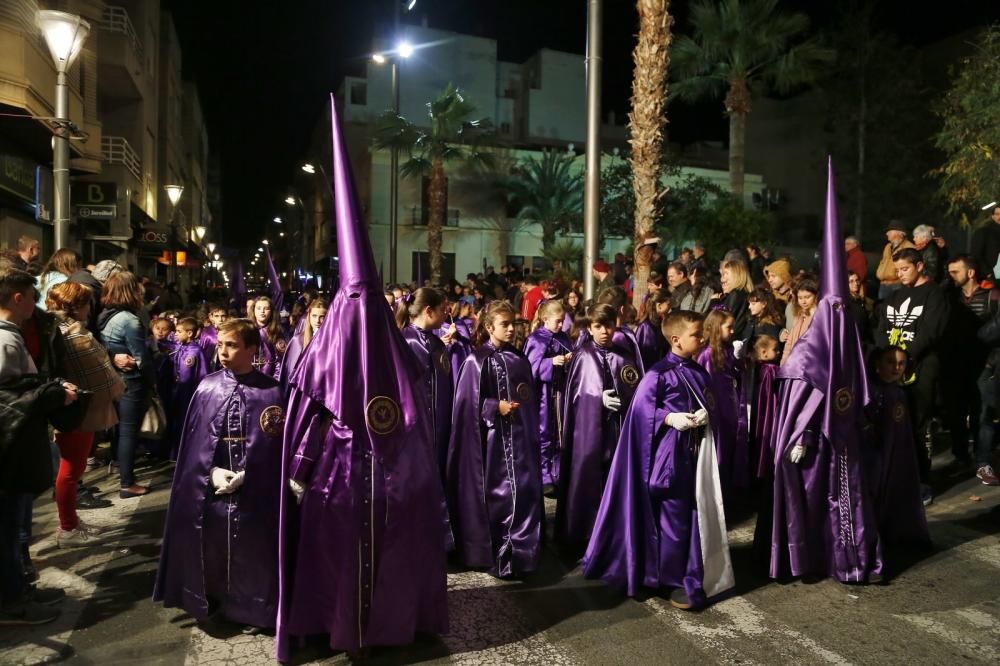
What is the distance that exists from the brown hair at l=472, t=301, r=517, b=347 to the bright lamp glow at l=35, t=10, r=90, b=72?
7350mm

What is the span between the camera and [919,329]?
7.63 meters

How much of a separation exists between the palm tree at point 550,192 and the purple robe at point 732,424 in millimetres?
30674

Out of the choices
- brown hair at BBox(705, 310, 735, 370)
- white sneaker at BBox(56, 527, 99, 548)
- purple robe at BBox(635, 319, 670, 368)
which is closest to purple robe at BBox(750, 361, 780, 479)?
brown hair at BBox(705, 310, 735, 370)

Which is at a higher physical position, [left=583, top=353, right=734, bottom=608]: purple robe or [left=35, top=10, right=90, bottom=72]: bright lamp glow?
[left=35, top=10, right=90, bottom=72]: bright lamp glow

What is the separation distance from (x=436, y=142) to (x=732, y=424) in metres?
29.7

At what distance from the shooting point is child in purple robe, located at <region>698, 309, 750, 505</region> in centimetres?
712

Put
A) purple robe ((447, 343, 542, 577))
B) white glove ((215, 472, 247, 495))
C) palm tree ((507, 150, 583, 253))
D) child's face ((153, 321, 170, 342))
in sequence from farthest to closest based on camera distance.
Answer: palm tree ((507, 150, 583, 253)), child's face ((153, 321, 170, 342)), purple robe ((447, 343, 542, 577)), white glove ((215, 472, 247, 495))

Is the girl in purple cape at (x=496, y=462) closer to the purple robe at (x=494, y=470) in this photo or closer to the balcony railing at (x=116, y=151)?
the purple robe at (x=494, y=470)

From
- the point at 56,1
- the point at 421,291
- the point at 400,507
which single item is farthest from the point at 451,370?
the point at 56,1

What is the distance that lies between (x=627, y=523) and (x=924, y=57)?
122ft

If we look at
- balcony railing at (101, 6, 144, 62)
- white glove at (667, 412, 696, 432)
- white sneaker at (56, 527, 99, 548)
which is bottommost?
white sneaker at (56, 527, 99, 548)

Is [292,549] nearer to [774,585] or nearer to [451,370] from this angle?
[451,370]

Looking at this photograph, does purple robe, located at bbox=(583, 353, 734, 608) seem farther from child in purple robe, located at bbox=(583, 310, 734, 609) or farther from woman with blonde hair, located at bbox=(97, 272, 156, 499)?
woman with blonde hair, located at bbox=(97, 272, 156, 499)

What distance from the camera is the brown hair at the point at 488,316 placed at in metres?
5.75
